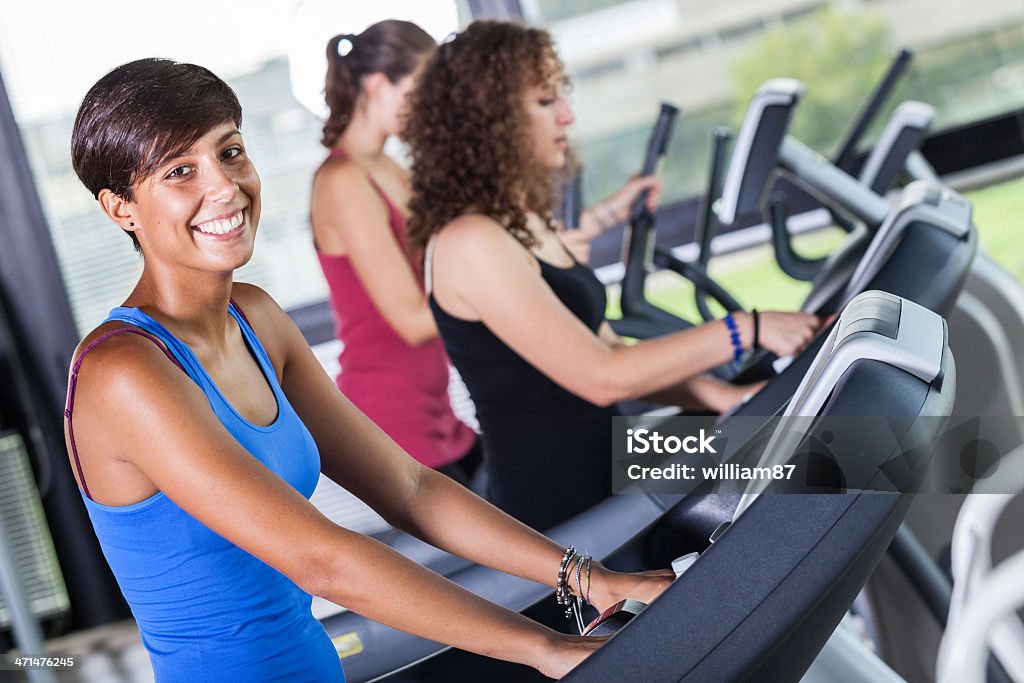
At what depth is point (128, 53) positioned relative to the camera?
3.51 meters

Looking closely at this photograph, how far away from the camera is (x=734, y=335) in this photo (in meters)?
1.66

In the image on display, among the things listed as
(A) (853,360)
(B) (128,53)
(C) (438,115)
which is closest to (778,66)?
(B) (128,53)

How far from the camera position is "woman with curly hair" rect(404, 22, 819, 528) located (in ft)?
5.35

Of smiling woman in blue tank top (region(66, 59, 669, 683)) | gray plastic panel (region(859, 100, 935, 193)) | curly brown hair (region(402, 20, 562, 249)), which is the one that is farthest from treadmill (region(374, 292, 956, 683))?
gray plastic panel (region(859, 100, 935, 193))

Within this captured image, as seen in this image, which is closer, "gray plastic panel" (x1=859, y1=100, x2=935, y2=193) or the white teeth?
the white teeth

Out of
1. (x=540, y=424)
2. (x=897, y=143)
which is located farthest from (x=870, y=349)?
(x=897, y=143)

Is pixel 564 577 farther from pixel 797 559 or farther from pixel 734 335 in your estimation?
pixel 734 335

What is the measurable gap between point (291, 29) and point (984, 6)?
2648 millimetres

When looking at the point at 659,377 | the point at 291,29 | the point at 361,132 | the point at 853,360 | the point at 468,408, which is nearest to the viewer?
the point at 853,360

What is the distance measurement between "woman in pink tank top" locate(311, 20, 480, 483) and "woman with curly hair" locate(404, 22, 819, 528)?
13.1 inches

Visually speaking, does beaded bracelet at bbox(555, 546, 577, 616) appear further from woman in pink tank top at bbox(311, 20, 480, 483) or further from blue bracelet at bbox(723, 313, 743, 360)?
woman in pink tank top at bbox(311, 20, 480, 483)

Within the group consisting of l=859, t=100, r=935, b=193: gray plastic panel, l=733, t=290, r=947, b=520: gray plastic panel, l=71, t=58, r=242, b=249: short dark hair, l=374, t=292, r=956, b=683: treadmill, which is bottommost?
l=374, t=292, r=956, b=683: treadmill

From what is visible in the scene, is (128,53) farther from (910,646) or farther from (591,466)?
(910,646)

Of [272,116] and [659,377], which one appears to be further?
[272,116]
